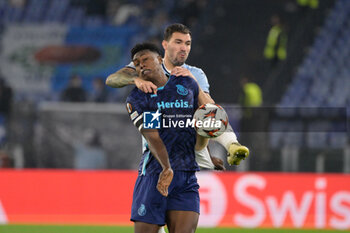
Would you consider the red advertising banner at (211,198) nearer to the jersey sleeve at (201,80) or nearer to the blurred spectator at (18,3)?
the jersey sleeve at (201,80)

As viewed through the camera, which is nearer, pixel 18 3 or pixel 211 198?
pixel 211 198

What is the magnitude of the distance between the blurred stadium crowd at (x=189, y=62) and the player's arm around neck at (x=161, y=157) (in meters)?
4.29

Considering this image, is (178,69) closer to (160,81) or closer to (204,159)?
(160,81)

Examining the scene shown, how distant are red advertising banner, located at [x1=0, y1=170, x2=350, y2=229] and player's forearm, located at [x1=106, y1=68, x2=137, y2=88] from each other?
5.34 meters

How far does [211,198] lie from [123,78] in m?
5.51

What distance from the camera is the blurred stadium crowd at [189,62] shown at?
366 inches

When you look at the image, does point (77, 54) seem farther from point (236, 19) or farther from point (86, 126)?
point (86, 126)

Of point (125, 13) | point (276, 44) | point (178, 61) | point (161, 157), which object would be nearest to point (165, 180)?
point (161, 157)

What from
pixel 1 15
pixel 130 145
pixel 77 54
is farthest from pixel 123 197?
pixel 1 15

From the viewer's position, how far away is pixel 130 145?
31.3ft

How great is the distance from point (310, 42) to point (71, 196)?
718 cm

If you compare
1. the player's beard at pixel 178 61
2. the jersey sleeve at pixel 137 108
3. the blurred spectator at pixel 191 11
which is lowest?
the jersey sleeve at pixel 137 108

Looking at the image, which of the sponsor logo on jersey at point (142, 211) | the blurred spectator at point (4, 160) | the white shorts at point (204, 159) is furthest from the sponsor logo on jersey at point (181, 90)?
the blurred spectator at point (4, 160)

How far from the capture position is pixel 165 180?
388 cm
